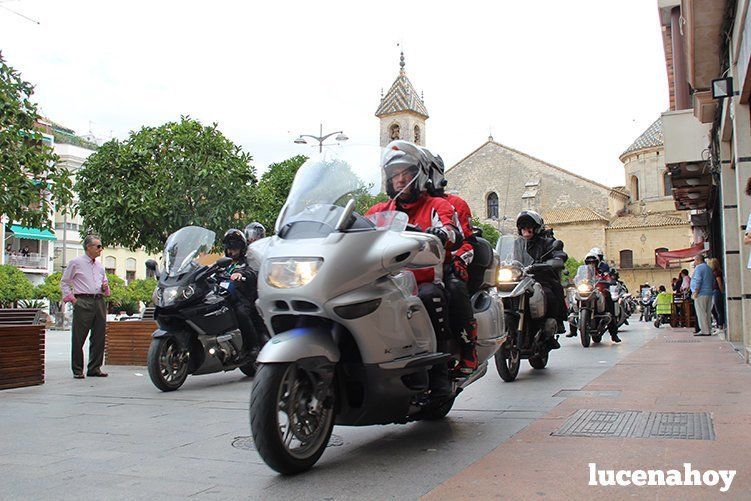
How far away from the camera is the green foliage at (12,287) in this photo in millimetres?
38656

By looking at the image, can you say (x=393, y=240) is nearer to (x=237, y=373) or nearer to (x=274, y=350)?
(x=274, y=350)

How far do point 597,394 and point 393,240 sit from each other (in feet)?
11.3

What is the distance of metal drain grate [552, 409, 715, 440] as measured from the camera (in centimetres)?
487

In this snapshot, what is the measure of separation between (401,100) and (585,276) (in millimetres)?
69199

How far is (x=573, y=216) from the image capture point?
6988 centimetres

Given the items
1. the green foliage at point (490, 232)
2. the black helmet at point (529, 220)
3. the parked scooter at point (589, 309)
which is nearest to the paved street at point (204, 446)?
the black helmet at point (529, 220)

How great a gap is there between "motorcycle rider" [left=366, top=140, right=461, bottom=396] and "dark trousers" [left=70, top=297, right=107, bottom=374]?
5.92 metres

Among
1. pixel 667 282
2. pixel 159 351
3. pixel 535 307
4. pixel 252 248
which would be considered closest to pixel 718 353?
A: pixel 535 307

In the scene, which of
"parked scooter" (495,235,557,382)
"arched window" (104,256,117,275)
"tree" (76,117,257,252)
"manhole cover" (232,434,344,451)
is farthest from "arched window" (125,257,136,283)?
"manhole cover" (232,434,344,451)

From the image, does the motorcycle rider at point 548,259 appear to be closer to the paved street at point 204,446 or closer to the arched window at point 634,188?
the paved street at point 204,446

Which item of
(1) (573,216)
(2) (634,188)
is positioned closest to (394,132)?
(1) (573,216)

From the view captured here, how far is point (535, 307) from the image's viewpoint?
8859mm

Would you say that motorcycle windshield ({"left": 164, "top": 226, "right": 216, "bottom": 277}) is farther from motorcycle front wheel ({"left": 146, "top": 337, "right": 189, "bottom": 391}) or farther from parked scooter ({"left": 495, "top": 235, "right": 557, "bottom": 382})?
parked scooter ({"left": 495, "top": 235, "right": 557, "bottom": 382})

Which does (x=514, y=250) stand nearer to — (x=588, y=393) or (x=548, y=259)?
(x=548, y=259)
